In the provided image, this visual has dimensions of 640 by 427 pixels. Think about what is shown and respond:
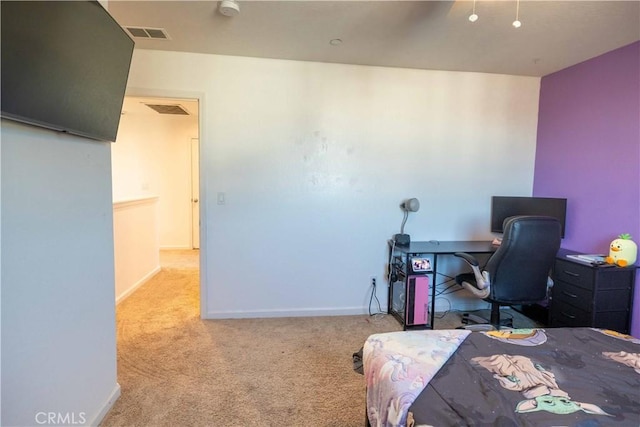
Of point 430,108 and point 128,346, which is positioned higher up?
point 430,108

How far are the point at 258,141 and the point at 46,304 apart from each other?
2128 millimetres

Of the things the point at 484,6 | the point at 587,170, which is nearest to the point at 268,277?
the point at 484,6

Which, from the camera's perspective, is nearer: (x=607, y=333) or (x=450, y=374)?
(x=450, y=374)

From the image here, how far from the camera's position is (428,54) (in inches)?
115

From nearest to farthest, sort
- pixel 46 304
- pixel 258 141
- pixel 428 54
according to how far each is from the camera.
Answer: pixel 46 304 → pixel 428 54 → pixel 258 141

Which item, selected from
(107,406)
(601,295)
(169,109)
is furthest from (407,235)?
(169,109)

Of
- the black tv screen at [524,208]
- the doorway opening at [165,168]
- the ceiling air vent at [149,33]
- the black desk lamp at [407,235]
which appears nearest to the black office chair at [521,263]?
the black desk lamp at [407,235]

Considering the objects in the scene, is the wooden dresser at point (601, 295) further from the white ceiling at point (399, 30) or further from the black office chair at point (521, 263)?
the white ceiling at point (399, 30)

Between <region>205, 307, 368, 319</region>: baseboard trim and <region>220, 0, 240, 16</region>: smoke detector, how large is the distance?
256 centimetres

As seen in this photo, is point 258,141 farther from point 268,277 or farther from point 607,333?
point 607,333

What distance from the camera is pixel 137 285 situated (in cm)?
407

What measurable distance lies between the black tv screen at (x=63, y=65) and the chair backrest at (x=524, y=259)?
2670 millimetres

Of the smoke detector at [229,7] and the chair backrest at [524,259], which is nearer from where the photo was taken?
the smoke detector at [229,7]

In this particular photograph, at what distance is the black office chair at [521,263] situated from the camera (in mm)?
2408
